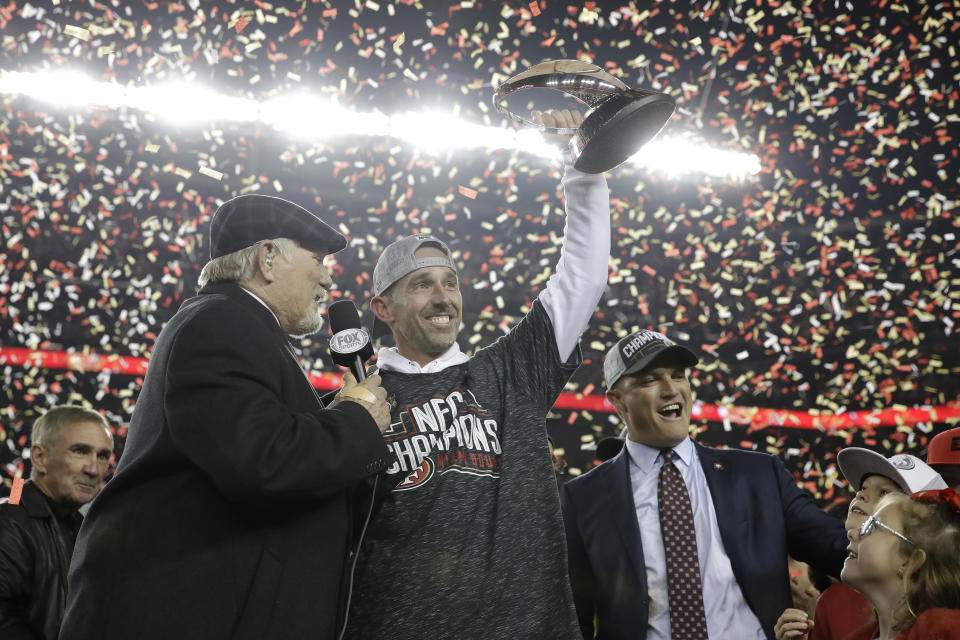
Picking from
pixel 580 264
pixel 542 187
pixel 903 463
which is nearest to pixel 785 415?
pixel 542 187

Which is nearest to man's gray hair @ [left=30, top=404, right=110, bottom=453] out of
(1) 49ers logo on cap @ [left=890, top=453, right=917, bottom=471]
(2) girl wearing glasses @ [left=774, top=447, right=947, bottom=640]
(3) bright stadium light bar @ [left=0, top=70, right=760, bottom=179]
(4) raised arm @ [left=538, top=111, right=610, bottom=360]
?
(4) raised arm @ [left=538, top=111, right=610, bottom=360]

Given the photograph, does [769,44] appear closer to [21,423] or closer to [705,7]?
[705,7]

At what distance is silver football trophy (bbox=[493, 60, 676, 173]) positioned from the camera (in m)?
2.14

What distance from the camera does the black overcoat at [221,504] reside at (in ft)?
5.02

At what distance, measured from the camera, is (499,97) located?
7.88 ft

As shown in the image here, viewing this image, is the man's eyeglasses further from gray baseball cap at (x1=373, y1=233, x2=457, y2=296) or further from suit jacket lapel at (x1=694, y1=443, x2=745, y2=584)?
gray baseball cap at (x1=373, y1=233, x2=457, y2=296)

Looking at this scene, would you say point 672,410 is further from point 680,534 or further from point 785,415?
point 785,415

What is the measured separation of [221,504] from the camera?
162 cm

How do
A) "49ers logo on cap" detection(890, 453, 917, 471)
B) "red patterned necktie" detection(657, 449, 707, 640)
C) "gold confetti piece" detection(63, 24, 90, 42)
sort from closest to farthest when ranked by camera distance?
"red patterned necktie" detection(657, 449, 707, 640), "49ers logo on cap" detection(890, 453, 917, 471), "gold confetti piece" detection(63, 24, 90, 42)

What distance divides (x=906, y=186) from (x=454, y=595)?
6152 millimetres

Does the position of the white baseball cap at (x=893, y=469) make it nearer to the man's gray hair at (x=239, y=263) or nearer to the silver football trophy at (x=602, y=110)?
the silver football trophy at (x=602, y=110)

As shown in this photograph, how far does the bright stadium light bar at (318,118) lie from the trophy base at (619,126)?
12.4 feet

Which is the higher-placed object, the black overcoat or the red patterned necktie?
the black overcoat

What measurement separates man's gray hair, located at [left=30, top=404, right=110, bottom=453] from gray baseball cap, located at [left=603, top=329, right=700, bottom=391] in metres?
2.11
